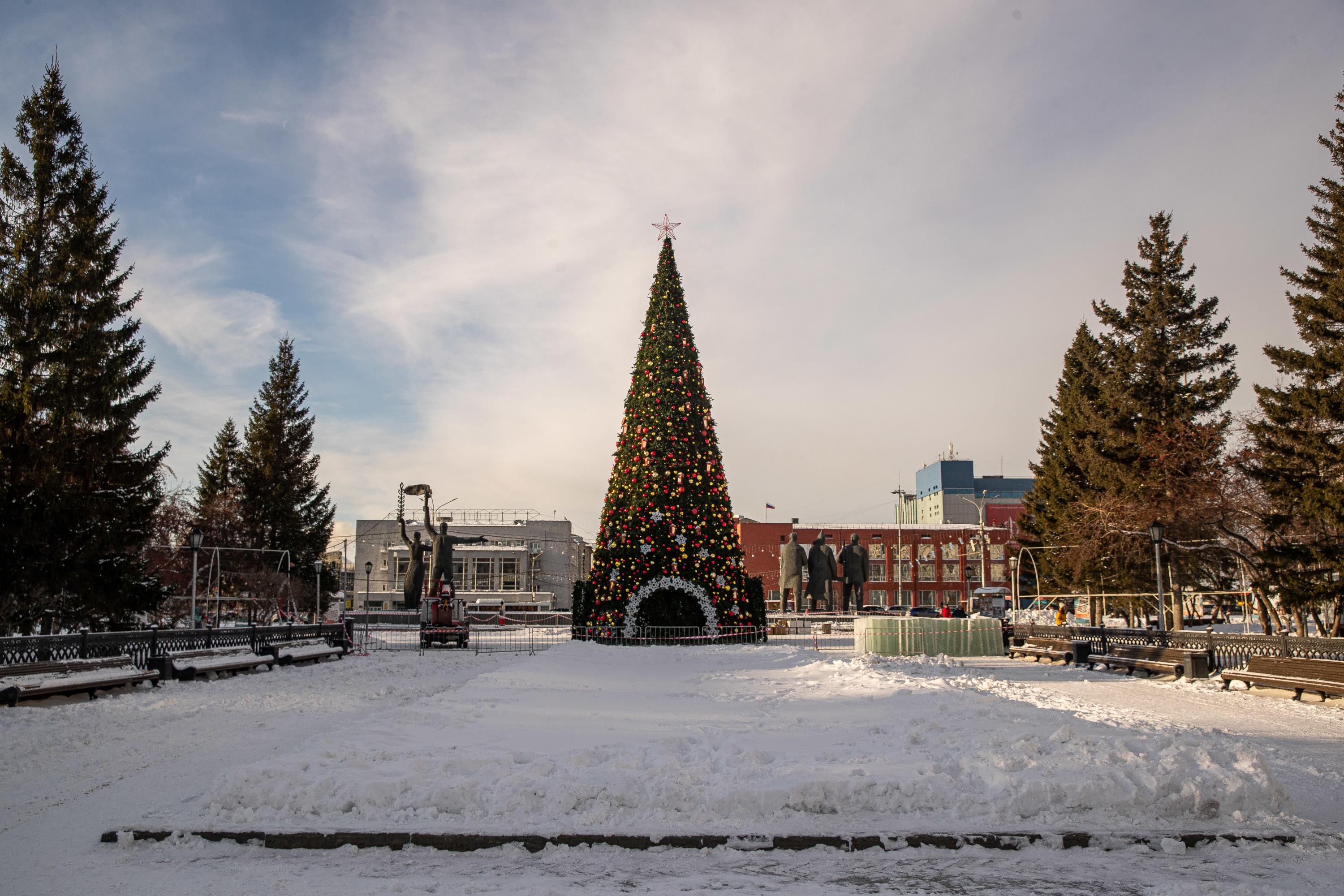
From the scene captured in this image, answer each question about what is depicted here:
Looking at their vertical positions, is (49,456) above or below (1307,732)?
above

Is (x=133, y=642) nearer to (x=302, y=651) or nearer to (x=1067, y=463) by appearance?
(x=302, y=651)

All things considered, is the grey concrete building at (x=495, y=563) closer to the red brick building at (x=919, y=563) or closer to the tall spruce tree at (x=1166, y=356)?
the red brick building at (x=919, y=563)

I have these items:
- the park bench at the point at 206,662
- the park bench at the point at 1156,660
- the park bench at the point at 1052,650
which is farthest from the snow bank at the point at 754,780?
the park bench at the point at 1052,650

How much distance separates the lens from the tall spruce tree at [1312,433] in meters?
20.5

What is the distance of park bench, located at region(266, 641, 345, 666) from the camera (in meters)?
23.7

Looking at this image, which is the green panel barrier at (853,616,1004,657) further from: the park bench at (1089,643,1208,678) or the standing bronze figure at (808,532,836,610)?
the standing bronze figure at (808,532,836,610)

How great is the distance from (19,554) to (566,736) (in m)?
23.5

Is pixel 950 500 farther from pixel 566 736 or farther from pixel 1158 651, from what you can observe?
pixel 566 736

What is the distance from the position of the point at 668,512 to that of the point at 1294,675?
15.8 metres

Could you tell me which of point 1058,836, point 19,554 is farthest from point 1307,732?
point 19,554

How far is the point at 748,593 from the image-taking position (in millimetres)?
27453

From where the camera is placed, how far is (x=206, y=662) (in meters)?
20.2

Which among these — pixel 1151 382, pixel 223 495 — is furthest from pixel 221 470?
pixel 1151 382

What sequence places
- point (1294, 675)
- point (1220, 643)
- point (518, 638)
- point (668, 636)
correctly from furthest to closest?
point (518, 638) → point (668, 636) → point (1220, 643) → point (1294, 675)
